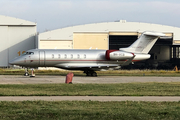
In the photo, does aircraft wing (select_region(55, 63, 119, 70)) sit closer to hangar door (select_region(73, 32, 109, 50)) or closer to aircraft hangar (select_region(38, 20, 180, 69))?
aircraft hangar (select_region(38, 20, 180, 69))

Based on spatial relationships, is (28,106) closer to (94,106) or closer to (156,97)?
(94,106)

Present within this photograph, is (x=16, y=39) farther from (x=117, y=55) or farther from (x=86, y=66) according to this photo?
(x=117, y=55)

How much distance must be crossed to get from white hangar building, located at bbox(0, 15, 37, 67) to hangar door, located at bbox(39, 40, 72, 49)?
15.7 ft

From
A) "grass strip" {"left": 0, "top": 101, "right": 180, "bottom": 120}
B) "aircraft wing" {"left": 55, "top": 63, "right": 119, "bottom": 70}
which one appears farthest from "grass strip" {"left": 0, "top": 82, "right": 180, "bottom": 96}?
"aircraft wing" {"left": 55, "top": 63, "right": 119, "bottom": 70}

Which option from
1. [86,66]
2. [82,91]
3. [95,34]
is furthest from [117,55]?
[82,91]

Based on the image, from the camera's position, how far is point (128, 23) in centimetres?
5656

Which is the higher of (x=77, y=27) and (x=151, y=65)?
(x=77, y=27)

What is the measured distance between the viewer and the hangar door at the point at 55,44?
5475 centimetres

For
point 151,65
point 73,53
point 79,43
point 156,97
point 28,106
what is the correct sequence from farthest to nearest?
point 151,65, point 79,43, point 73,53, point 156,97, point 28,106

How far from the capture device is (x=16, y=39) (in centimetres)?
5975

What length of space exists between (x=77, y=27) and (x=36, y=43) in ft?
26.5

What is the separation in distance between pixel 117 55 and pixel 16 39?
27036 mm

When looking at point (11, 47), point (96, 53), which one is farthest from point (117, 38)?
point (96, 53)

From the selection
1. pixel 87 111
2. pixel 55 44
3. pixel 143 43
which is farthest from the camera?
pixel 55 44
